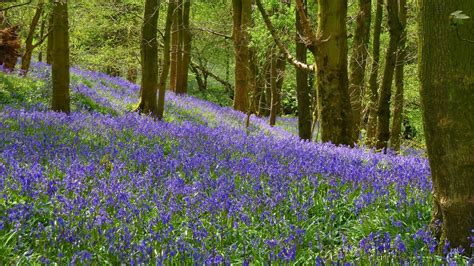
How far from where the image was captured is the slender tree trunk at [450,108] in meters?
3.86

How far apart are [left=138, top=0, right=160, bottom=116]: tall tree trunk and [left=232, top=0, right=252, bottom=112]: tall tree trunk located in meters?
5.70

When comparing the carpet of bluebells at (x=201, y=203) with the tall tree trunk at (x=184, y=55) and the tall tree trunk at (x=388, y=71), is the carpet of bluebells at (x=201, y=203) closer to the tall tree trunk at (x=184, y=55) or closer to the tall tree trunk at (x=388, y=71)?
the tall tree trunk at (x=388, y=71)

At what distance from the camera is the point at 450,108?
3.93 meters

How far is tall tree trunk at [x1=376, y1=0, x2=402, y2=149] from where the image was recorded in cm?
1229

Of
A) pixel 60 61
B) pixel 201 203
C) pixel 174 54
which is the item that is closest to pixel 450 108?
pixel 201 203

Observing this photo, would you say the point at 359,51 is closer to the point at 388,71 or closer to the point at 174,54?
the point at 388,71

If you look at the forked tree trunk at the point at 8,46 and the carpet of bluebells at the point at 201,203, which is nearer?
the carpet of bluebells at the point at 201,203

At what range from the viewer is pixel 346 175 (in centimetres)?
621

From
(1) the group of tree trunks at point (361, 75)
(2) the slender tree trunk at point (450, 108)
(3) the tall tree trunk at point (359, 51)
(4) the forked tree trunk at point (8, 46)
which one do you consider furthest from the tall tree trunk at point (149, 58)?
(2) the slender tree trunk at point (450, 108)

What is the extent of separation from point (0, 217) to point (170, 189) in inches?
66.1

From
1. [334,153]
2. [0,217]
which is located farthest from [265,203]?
→ [334,153]

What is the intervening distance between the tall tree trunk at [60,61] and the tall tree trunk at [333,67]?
5412 millimetres

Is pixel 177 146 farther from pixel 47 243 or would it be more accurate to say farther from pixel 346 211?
pixel 47 243

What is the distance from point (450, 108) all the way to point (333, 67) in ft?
21.3
